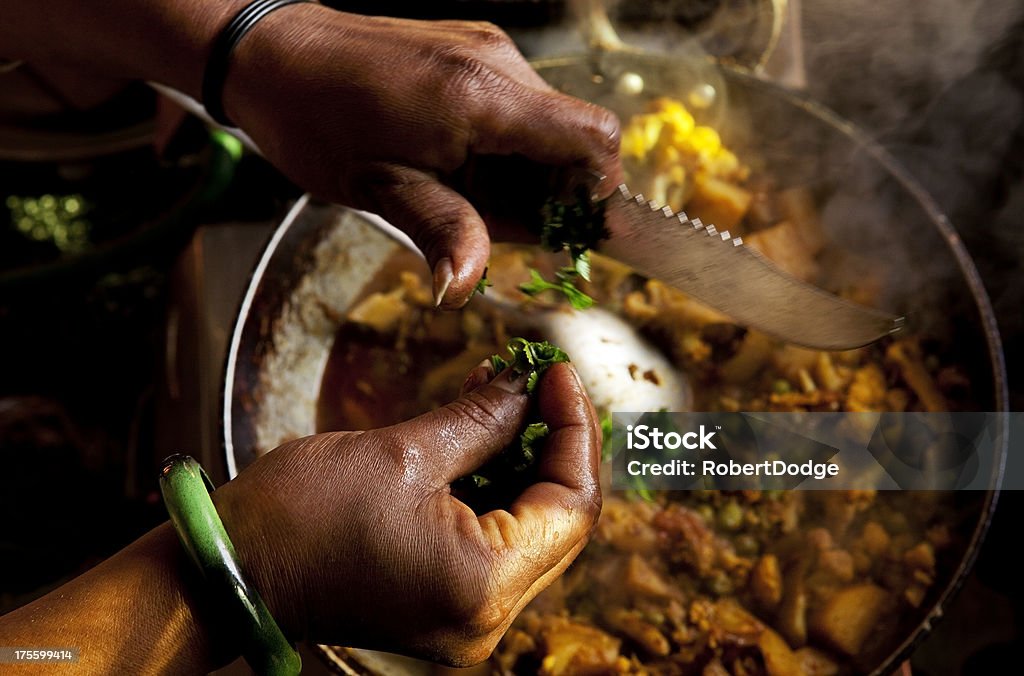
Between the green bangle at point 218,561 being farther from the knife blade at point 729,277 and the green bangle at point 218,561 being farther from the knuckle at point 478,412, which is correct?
the knife blade at point 729,277

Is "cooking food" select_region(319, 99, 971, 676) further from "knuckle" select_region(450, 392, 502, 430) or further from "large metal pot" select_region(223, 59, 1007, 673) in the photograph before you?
"knuckle" select_region(450, 392, 502, 430)

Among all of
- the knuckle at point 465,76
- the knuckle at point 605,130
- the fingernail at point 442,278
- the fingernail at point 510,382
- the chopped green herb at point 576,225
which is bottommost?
the fingernail at point 510,382

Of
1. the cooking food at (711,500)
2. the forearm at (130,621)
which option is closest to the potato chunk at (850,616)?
the cooking food at (711,500)

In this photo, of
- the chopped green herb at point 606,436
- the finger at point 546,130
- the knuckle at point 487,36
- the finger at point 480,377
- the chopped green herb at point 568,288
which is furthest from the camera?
the chopped green herb at point 606,436

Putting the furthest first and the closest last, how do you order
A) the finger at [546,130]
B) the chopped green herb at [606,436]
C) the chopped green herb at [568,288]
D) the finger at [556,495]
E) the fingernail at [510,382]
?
the chopped green herb at [606,436] → the chopped green herb at [568,288] → the finger at [546,130] → the fingernail at [510,382] → the finger at [556,495]

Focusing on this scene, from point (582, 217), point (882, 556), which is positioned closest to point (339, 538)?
point (582, 217)

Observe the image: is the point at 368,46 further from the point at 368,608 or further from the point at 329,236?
the point at 368,608

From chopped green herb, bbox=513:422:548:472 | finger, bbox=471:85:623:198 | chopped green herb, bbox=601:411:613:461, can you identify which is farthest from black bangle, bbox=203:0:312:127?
chopped green herb, bbox=601:411:613:461
